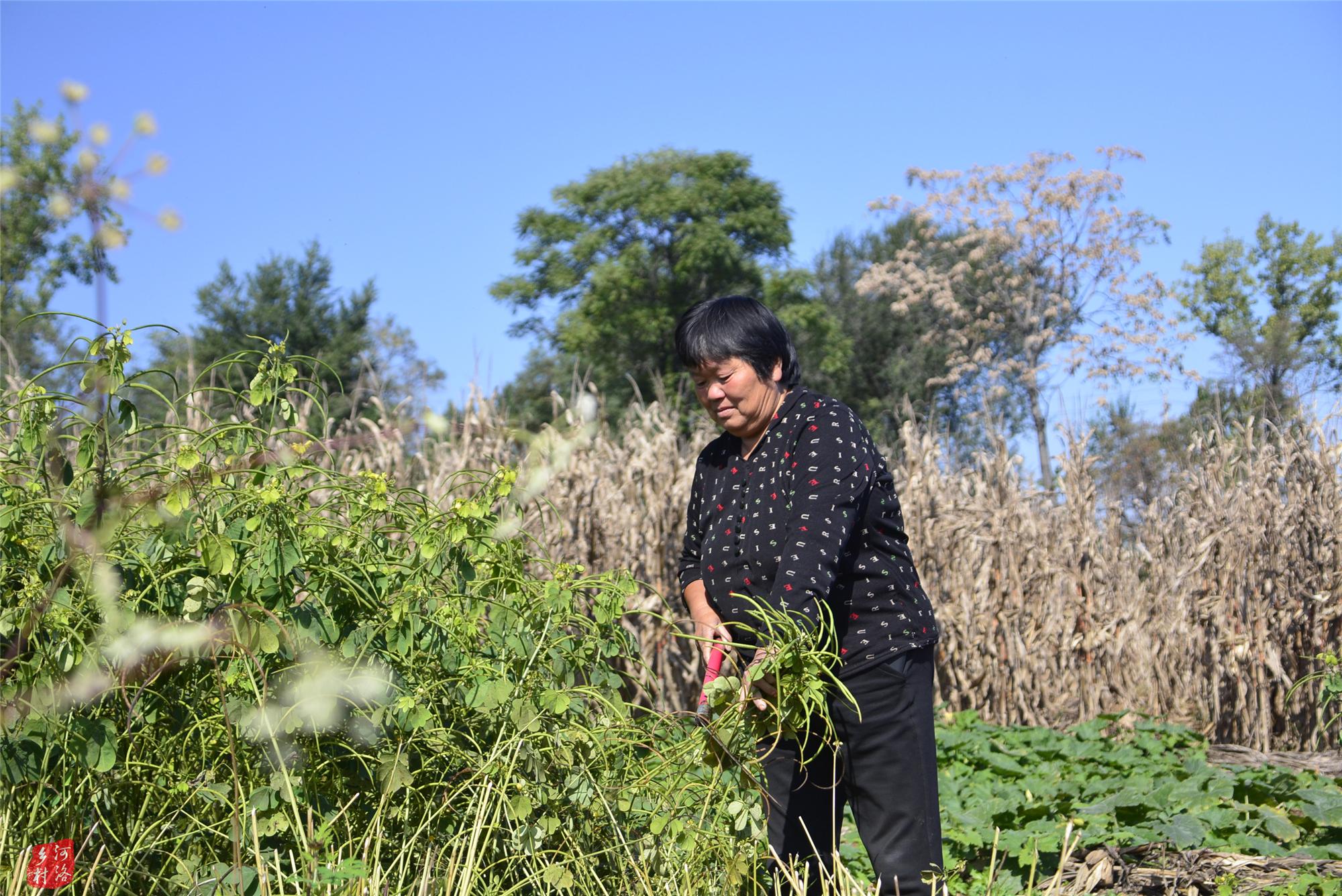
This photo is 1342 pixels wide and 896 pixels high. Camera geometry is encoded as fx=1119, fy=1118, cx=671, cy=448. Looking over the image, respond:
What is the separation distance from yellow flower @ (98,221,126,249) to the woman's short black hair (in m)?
1.47

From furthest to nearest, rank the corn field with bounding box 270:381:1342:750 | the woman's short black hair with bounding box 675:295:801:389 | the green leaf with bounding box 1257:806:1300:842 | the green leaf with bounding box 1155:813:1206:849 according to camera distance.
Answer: the corn field with bounding box 270:381:1342:750
the green leaf with bounding box 1257:806:1300:842
the green leaf with bounding box 1155:813:1206:849
the woman's short black hair with bounding box 675:295:801:389

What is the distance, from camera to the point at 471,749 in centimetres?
238

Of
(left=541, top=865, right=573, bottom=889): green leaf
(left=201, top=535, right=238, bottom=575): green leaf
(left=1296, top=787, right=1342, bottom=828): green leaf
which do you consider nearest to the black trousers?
(left=541, top=865, right=573, bottom=889): green leaf

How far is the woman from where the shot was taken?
2.49 m

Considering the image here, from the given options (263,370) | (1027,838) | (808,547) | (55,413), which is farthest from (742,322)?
(1027,838)

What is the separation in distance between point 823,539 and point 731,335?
1.88 feet

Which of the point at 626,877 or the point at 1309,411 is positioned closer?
the point at 626,877

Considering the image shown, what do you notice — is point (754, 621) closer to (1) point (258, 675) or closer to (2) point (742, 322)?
(2) point (742, 322)

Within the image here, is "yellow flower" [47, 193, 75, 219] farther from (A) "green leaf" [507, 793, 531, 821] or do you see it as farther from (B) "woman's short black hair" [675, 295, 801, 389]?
(B) "woman's short black hair" [675, 295, 801, 389]

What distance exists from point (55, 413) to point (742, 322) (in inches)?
57.7

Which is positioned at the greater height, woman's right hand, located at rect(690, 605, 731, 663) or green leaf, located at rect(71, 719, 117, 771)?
woman's right hand, located at rect(690, 605, 731, 663)

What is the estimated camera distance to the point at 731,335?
2672mm

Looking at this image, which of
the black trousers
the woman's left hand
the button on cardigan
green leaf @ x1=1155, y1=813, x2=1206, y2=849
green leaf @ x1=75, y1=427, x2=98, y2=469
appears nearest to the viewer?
green leaf @ x1=75, y1=427, x2=98, y2=469

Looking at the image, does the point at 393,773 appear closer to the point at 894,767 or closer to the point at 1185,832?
the point at 894,767
